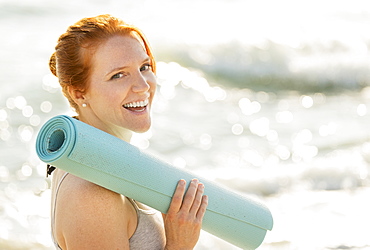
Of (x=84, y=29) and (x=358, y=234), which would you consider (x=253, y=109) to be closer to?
(x=358, y=234)

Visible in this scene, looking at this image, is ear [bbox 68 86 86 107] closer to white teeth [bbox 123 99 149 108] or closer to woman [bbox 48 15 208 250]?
woman [bbox 48 15 208 250]

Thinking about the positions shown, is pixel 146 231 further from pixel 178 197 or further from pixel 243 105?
pixel 243 105

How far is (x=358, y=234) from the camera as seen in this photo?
21.2 ft

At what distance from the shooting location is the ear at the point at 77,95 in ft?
8.95

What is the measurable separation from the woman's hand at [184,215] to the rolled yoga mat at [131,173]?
0.03 meters

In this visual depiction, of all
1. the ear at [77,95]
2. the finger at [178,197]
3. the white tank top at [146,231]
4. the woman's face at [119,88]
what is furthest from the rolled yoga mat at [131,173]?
the ear at [77,95]

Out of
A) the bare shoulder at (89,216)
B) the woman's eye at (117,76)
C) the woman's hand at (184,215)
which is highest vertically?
the woman's eye at (117,76)

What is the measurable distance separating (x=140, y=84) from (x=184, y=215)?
58 cm

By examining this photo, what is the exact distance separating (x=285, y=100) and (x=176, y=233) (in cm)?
993

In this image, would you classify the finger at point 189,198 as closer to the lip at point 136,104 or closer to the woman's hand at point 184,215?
the woman's hand at point 184,215

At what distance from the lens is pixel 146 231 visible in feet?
8.69

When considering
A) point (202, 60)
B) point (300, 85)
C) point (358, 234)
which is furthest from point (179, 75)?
point (358, 234)

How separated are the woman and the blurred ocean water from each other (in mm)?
3586

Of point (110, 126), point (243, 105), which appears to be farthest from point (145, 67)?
point (243, 105)
